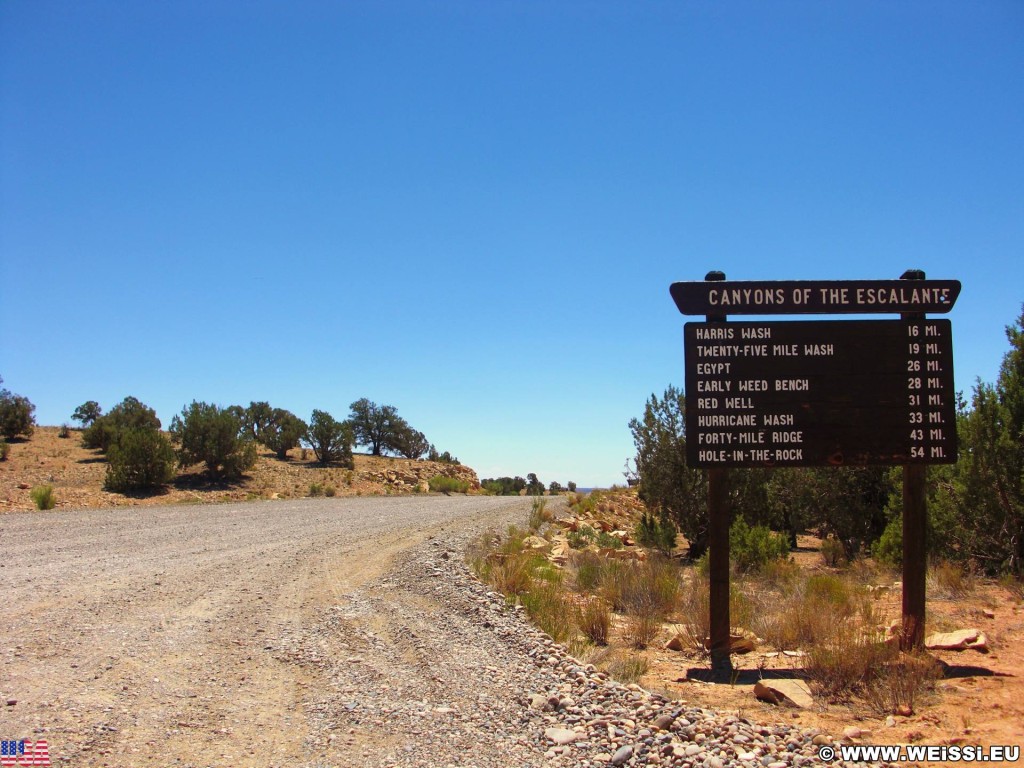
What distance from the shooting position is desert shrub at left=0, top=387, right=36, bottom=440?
119ft

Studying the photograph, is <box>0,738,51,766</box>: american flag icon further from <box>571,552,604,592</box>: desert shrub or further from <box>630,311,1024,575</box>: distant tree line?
<box>630,311,1024,575</box>: distant tree line

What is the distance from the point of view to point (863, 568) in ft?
44.7

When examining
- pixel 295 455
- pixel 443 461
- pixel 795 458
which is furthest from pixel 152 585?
pixel 443 461

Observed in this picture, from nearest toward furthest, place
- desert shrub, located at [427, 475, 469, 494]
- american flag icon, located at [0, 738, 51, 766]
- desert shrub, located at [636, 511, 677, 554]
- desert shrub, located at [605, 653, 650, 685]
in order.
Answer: american flag icon, located at [0, 738, 51, 766], desert shrub, located at [605, 653, 650, 685], desert shrub, located at [636, 511, 677, 554], desert shrub, located at [427, 475, 469, 494]

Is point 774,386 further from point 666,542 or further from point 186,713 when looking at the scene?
point 666,542

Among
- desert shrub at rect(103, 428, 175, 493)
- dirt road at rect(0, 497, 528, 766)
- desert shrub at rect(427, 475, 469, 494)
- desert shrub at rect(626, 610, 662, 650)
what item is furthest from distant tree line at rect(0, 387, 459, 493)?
desert shrub at rect(626, 610, 662, 650)

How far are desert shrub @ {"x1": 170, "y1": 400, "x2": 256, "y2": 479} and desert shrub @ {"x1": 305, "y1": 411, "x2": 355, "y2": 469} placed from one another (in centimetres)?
1041

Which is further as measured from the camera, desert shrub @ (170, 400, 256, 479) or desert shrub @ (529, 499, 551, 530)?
desert shrub @ (170, 400, 256, 479)

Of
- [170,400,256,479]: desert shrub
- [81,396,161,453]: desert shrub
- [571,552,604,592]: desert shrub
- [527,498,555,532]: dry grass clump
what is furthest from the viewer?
[81,396,161,453]: desert shrub

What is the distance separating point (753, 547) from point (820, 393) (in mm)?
6284

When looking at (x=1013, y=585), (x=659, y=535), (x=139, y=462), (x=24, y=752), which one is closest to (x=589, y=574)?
(x=659, y=535)

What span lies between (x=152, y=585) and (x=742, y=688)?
8175 mm

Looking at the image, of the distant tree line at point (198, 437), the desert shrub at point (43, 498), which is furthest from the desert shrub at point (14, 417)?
the desert shrub at point (43, 498)

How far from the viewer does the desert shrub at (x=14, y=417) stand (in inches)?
1422
